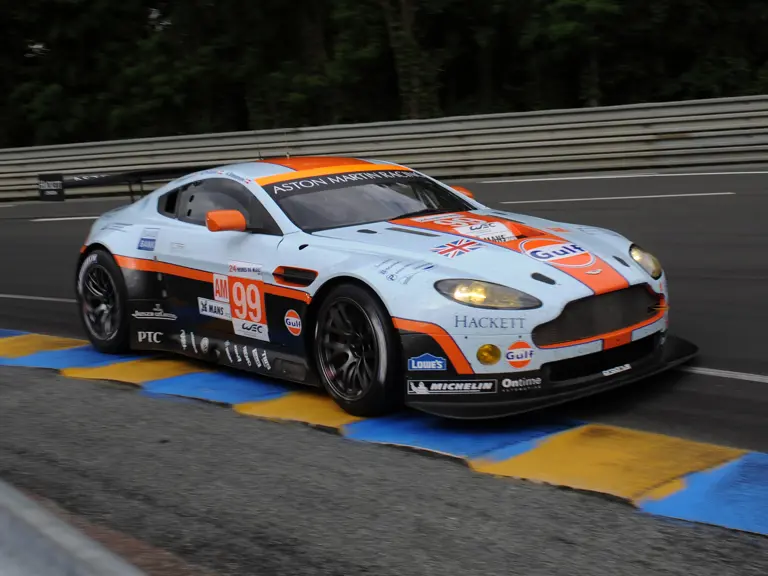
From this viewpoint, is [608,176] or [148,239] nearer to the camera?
[148,239]

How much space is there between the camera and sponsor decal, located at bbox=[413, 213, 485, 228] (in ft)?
19.4

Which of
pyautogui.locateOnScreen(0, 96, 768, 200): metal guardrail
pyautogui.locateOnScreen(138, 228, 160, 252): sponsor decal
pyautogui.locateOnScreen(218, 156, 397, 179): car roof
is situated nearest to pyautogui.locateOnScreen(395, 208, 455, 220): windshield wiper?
pyautogui.locateOnScreen(218, 156, 397, 179): car roof

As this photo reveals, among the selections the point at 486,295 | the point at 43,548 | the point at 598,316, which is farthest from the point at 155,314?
the point at 43,548

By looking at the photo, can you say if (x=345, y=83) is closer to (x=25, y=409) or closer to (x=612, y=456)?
(x=25, y=409)

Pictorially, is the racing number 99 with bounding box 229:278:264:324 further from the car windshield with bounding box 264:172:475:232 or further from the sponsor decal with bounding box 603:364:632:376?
the sponsor decal with bounding box 603:364:632:376

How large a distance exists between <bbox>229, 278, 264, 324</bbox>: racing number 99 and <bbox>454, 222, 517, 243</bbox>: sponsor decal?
48.4 inches

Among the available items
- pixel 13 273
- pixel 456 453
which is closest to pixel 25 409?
pixel 456 453

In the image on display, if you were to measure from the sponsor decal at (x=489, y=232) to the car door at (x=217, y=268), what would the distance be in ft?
3.64

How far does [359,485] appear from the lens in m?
4.38

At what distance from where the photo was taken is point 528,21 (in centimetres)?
1930

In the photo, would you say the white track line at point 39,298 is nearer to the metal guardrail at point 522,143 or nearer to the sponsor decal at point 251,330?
the sponsor decal at point 251,330

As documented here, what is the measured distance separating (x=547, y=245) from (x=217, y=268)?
2074mm

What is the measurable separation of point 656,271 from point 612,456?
153 cm

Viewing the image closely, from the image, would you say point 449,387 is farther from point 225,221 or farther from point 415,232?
point 225,221
